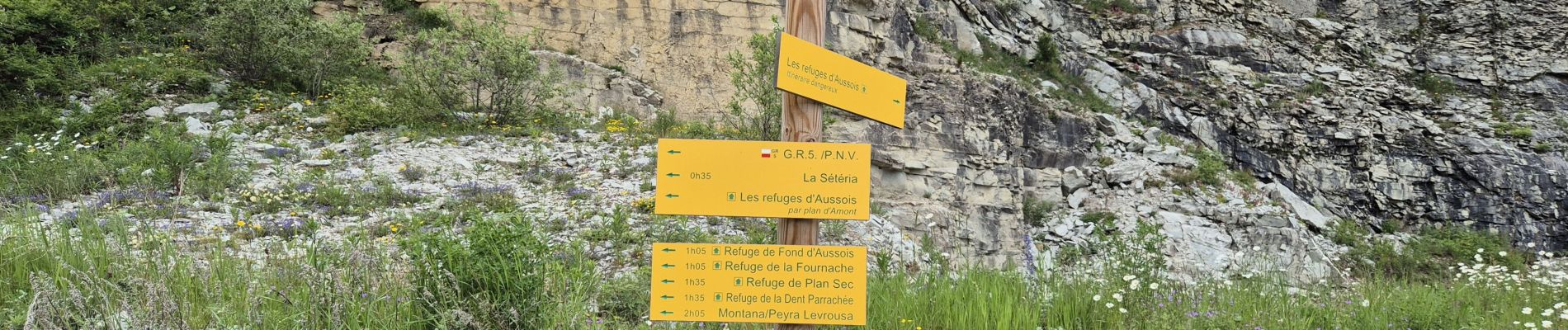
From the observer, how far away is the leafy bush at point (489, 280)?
3.15 m

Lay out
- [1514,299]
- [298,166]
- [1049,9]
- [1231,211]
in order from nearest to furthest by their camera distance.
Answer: [1514,299], [298,166], [1231,211], [1049,9]

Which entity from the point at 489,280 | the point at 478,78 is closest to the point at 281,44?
the point at 478,78

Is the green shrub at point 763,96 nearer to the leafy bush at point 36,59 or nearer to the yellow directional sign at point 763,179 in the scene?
the yellow directional sign at point 763,179

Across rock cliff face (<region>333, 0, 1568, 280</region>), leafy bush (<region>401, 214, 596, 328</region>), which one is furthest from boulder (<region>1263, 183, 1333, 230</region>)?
leafy bush (<region>401, 214, 596, 328</region>)

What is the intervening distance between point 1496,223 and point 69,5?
25843mm

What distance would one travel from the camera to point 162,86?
32.6 feet

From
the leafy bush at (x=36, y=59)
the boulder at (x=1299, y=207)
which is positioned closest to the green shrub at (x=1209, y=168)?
the boulder at (x=1299, y=207)

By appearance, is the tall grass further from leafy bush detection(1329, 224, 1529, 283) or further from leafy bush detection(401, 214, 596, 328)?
leafy bush detection(1329, 224, 1529, 283)

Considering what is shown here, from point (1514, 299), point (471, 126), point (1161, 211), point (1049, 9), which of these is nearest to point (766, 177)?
point (1514, 299)

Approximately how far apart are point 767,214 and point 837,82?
0.55 metres

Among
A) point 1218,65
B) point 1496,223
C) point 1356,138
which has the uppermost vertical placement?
point 1218,65

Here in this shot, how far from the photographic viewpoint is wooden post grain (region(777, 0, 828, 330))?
2.82 m

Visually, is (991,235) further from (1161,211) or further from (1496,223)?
(1496,223)

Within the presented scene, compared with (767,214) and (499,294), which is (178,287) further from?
(767,214)
